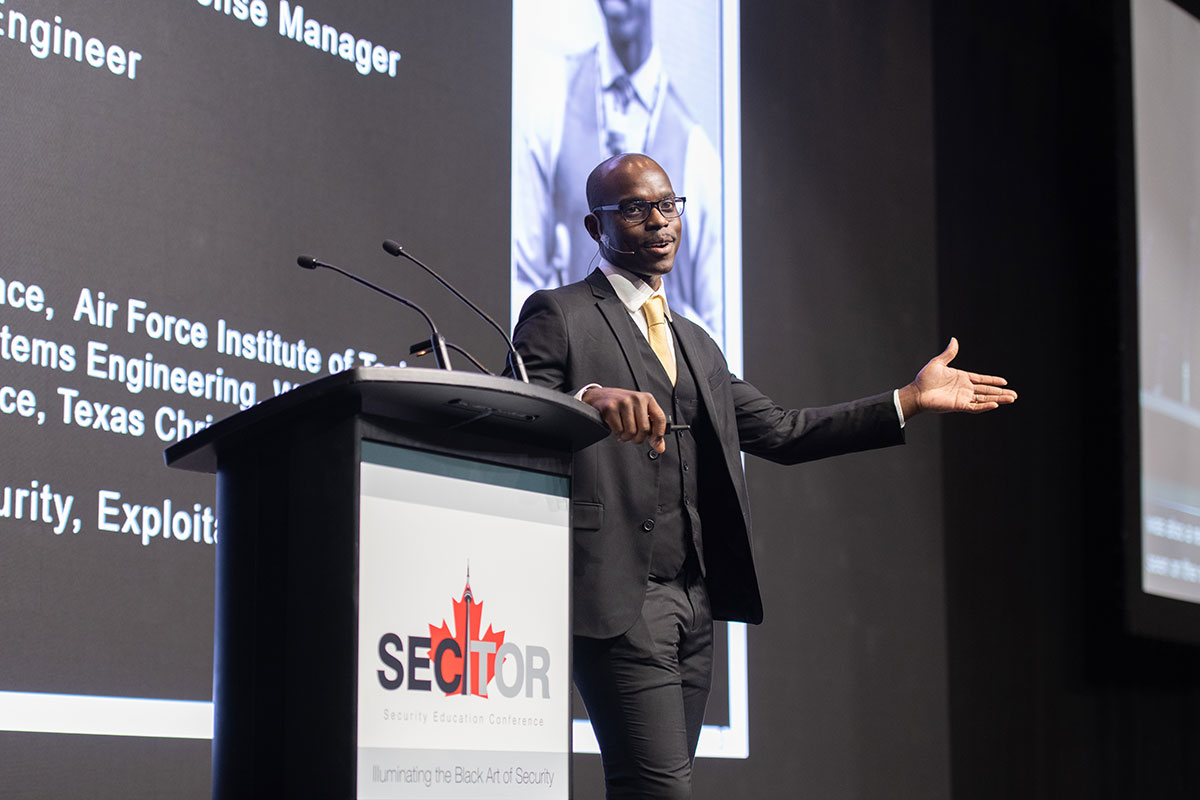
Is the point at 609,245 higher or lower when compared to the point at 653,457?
higher

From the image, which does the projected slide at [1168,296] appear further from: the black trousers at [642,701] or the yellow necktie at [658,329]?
the black trousers at [642,701]

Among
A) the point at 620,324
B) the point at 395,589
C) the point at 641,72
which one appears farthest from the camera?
the point at 641,72

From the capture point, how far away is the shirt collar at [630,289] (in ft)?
8.00

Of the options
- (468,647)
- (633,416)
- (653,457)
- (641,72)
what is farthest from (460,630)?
(641,72)

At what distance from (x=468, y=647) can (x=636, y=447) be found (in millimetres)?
620

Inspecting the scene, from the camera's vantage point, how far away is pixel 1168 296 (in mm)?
5391

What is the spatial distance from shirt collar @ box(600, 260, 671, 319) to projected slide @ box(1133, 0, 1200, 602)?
3276mm

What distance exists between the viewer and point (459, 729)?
1.72m

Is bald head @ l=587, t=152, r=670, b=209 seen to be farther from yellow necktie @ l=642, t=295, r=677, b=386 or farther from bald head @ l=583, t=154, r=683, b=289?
yellow necktie @ l=642, t=295, r=677, b=386

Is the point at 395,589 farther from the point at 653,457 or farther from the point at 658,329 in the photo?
the point at 658,329

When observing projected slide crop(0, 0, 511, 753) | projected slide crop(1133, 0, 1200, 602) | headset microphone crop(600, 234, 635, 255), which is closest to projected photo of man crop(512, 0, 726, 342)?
projected slide crop(0, 0, 511, 753)

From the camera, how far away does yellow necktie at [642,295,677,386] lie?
242 cm

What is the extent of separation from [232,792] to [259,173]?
5.45 feet

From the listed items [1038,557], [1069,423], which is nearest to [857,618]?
[1038,557]
